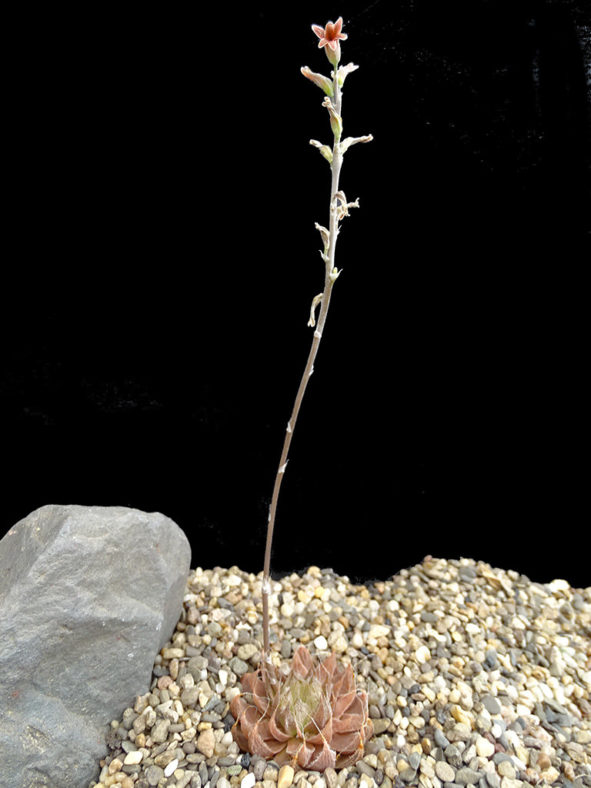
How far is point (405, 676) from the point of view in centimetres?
211

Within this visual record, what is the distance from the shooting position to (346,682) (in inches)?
72.9

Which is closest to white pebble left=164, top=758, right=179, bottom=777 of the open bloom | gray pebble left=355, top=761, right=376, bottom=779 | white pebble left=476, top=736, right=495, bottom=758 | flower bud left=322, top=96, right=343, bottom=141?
gray pebble left=355, top=761, right=376, bottom=779

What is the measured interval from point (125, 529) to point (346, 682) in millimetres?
870

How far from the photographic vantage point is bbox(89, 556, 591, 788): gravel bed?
1.78m

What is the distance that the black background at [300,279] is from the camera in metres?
2.04

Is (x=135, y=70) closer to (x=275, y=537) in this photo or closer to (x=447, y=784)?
(x=275, y=537)

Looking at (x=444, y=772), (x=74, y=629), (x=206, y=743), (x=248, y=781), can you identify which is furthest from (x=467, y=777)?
(x=74, y=629)

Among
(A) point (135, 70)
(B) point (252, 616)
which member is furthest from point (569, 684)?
(A) point (135, 70)

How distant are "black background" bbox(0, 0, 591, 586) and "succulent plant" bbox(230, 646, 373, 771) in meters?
0.80

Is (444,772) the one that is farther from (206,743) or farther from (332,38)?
(332,38)

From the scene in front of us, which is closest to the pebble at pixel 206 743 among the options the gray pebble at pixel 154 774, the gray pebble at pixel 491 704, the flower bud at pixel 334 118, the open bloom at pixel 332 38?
the gray pebble at pixel 154 774

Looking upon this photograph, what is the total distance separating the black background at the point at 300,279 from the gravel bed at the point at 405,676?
0.22 meters

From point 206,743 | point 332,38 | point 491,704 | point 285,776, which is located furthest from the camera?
point 491,704

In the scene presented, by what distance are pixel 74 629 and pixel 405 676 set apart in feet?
3.83
